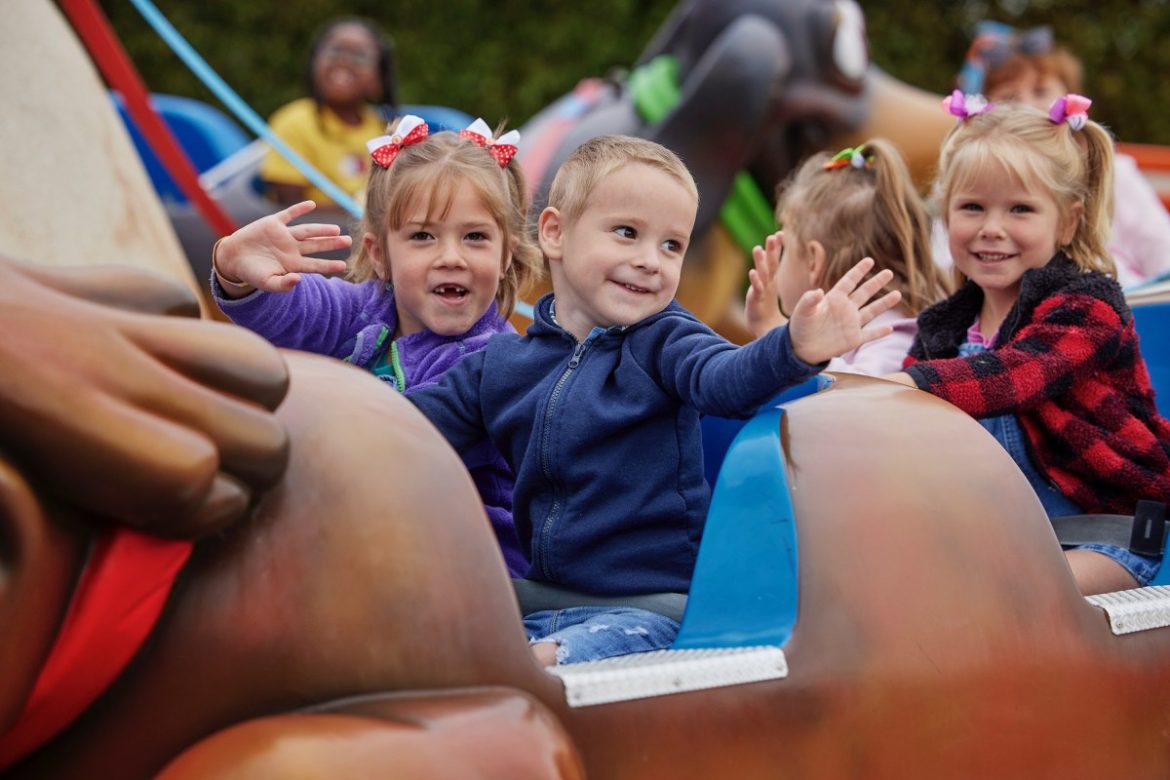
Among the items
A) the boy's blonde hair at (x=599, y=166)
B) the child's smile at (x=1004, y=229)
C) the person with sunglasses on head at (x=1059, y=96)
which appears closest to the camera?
the boy's blonde hair at (x=599, y=166)

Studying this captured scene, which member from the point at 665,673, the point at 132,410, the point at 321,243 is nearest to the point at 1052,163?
the point at 321,243

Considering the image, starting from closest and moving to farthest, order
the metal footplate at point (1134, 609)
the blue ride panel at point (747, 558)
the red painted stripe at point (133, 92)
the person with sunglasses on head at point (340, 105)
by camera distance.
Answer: the blue ride panel at point (747, 558), the metal footplate at point (1134, 609), the red painted stripe at point (133, 92), the person with sunglasses on head at point (340, 105)

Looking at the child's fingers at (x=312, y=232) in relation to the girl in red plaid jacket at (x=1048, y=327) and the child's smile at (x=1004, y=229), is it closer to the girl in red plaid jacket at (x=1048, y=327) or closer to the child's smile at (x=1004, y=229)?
the girl in red plaid jacket at (x=1048, y=327)

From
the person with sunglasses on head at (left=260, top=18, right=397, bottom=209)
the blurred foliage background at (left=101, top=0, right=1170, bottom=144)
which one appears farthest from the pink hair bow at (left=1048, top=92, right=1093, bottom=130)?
the blurred foliage background at (left=101, top=0, right=1170, bottom=144)

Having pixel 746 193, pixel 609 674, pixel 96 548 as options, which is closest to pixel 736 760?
pixel 609 674

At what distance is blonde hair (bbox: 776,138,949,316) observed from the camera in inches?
94.4

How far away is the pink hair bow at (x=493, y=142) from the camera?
1.95 m

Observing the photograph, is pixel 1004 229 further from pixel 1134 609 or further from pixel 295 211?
pixel 295 211

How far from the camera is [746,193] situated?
4.52m

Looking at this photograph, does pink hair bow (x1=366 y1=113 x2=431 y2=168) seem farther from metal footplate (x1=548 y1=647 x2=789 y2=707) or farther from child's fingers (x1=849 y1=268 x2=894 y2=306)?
metal footplate (x1=548 y1=647 x2=789 y2=707)

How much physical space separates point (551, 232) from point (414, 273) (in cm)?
24

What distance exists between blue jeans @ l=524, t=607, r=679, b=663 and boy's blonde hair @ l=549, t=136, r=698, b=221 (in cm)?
44

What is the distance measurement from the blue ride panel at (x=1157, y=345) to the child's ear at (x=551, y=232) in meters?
1.14

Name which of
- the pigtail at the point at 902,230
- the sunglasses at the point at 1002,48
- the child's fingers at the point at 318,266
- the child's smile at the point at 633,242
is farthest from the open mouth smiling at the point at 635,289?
the sunglasses at the point at 1002,48
